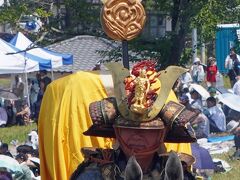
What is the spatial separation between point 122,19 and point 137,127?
3.08 feet

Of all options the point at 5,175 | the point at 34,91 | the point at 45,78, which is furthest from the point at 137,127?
the point at 34,91

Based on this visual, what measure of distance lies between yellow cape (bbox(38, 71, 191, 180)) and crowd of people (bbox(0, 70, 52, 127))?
40.4 feet

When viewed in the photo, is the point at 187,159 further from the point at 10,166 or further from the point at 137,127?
the point at 10,166

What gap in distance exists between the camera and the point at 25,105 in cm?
1886

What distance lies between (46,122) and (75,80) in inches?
12.7

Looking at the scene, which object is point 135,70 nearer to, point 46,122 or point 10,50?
point 46,122

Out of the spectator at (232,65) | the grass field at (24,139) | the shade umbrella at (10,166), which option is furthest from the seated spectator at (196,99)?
the shade umbrella at (10,166)

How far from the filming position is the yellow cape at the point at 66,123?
5.07 metres

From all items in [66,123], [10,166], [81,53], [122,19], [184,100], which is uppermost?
[122,19]

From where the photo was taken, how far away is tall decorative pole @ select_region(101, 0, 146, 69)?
440 centimetres

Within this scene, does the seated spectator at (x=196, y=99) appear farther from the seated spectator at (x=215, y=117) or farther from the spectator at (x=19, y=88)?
the spectator at (x=19, y=88)

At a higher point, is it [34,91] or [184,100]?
[184,100]

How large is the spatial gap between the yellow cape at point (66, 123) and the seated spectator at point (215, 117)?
9048 mm

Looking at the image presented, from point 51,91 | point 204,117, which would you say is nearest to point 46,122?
point 51,91
